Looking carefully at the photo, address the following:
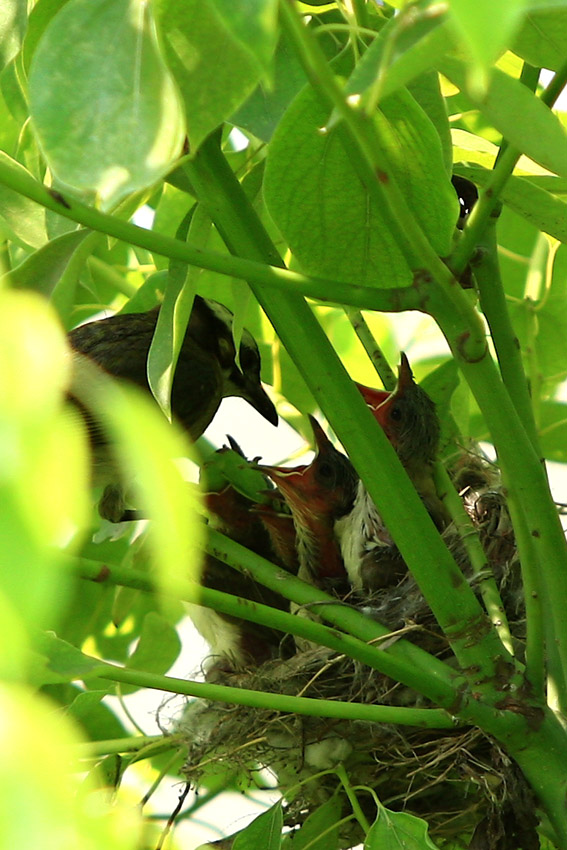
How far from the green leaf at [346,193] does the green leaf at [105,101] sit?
7.6 inches

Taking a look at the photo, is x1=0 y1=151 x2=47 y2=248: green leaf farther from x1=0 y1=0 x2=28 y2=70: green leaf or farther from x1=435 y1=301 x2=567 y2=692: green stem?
x1=435 y1=301 x2=567 y2=692: green stem

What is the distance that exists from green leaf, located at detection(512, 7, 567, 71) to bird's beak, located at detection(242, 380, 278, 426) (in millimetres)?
1256

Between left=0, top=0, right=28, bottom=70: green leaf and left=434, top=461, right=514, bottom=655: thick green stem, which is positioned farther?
left=434, top=461, right=514, bottom=655: thick green stem

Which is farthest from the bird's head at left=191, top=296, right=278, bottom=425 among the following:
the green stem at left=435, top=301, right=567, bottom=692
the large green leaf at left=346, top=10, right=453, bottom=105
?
the large green leaf at left=346, top=10, right=453, bottom=105

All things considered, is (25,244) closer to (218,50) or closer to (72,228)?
(72,228)

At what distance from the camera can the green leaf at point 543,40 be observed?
74cm

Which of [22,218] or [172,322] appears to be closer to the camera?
[172,322]

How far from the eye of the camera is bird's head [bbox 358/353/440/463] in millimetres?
1708

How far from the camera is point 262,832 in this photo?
1141 mm

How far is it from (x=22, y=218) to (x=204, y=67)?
1.57ft

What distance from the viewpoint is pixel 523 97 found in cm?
65

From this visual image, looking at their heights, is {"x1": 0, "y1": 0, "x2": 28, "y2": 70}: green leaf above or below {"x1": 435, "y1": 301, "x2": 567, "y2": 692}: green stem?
above

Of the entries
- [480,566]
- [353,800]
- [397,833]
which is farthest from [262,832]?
[480,566]

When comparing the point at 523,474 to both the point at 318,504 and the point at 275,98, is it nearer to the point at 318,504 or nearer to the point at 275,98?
the point at 275,98
